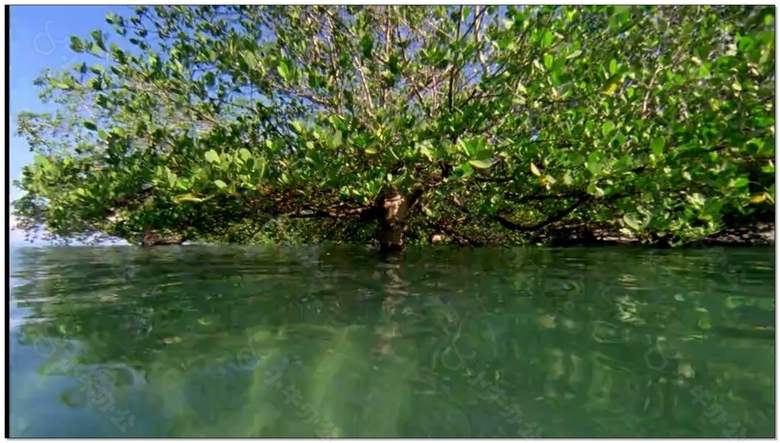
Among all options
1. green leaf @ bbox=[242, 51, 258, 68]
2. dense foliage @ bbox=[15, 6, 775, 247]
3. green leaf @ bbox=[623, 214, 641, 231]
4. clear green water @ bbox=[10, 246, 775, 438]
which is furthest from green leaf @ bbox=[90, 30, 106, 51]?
green leaf @ bbox=[623, 214, 641, 231]

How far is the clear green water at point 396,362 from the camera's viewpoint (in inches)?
115

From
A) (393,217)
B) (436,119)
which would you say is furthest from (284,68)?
(393,217)

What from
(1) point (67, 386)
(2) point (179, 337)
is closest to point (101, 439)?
(1) point (67, 386)

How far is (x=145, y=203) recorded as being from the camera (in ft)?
32.7

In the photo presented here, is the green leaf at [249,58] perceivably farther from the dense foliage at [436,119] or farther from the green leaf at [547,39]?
the green leaf at [547,39]

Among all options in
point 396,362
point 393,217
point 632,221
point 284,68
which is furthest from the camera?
point 393,217

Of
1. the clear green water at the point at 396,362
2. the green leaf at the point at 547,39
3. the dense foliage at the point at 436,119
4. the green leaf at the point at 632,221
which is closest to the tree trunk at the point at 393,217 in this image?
the dense foliage at the point at 436,119

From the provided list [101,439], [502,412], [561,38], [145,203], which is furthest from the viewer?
[145,203]

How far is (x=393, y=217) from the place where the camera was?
479 inches

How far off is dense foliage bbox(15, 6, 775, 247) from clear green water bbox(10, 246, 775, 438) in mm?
1480

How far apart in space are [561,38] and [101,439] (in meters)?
6.01

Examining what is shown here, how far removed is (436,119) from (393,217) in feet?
14.9

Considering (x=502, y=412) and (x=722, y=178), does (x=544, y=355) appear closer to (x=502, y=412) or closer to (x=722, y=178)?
(x=502, y=412)

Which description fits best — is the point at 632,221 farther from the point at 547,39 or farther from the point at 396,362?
the point at 396,362
